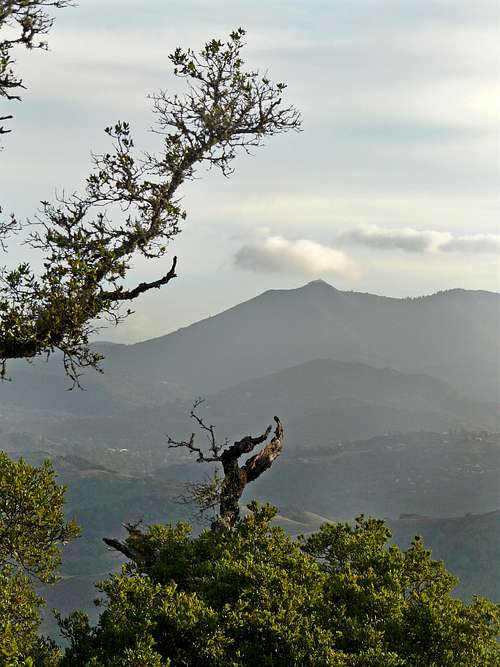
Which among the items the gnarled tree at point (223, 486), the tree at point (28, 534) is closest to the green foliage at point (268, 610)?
the gnarled tree at point (223, 486)

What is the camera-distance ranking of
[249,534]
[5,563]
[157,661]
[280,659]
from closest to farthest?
1. [157,661]
2. [280,659]
3. [249,534]
4. [5,563]

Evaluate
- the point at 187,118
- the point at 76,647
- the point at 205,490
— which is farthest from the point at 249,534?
the point at 187,118

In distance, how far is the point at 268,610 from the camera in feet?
50.8

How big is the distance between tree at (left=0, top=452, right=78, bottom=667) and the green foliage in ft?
4.47

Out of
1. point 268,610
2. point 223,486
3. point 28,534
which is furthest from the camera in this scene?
point 28,534

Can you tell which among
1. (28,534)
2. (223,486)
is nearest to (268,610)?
(223,486)

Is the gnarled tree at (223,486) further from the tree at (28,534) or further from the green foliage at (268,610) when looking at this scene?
the tree at (28,534)

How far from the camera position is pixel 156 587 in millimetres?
15891

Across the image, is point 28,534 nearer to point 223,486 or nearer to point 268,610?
point 223,486

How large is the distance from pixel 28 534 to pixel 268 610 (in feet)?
26.5

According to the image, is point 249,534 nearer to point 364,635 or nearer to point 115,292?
point 364,635

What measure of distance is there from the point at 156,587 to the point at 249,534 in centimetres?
349

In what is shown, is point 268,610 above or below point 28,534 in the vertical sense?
below

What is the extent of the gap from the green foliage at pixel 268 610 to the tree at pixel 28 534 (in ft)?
4.47
